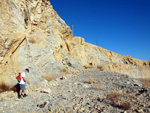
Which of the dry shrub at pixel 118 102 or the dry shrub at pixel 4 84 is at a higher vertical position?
the dry shrub at pixel 4 84

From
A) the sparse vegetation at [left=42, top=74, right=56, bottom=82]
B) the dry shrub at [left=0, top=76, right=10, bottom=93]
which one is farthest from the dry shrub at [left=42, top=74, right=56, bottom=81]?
the dry shrub at [left=0, top=76, right=10, bottom=93]

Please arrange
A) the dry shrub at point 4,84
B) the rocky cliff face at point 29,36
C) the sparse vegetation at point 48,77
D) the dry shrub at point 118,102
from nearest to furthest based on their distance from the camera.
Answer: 1. the dry shrub at point 118,102
2. the dry shrub at point 4,84
3. the rocky cliff face at point 29,36
4. the sparse vegetation at point 48,77

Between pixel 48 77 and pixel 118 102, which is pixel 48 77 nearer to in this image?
pixel 48 77

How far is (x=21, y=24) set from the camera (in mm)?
6785

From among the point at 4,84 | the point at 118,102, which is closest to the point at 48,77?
the point at 4,84

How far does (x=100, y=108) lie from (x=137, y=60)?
3596cm

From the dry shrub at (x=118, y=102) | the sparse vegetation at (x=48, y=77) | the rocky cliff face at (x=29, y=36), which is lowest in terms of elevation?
the dry shrub at (x=118, y=102)

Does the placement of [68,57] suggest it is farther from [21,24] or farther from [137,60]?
[137,60]

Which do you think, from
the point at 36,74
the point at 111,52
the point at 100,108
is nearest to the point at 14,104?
the point at 36,74

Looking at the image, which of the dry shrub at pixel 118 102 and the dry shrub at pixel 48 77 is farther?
the dry shrub at pixel 48 77

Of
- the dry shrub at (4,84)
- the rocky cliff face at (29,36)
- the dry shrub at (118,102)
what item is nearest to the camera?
the dry shrub at (118,102)

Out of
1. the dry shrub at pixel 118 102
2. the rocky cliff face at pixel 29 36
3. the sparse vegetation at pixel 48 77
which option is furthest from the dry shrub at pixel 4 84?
the dry shrub at pixel 118 102

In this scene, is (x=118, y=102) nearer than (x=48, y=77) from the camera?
Yes

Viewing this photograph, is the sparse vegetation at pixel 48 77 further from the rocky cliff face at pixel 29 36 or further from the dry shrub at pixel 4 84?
the dry shrub at pixel 4 84
